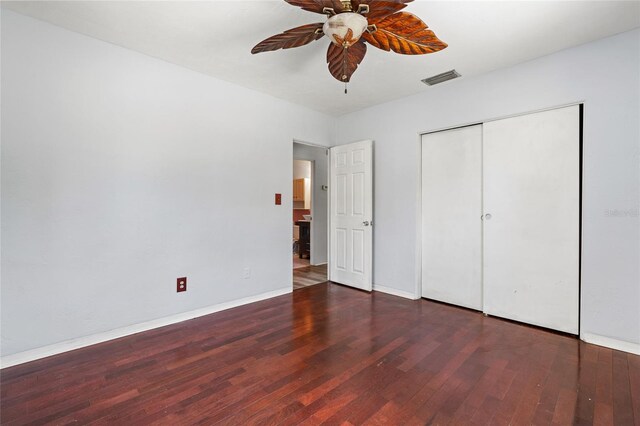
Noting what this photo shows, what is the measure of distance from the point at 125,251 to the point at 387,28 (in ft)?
8.80

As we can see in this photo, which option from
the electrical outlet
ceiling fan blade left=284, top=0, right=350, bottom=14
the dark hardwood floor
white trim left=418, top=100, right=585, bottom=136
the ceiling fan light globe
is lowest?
the dark hardwood floor

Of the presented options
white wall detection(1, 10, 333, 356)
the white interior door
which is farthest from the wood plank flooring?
white wall detection(1, 10, 333, 356)

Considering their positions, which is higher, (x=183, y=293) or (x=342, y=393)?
(x=183, y=293)

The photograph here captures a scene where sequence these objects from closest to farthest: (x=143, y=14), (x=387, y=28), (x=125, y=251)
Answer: (x=387, y=28) → (x=143, y=14) → (x=125, y=251)

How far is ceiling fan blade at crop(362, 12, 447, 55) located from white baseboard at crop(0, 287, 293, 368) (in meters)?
2.88

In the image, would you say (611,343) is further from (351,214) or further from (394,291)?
(351,214)

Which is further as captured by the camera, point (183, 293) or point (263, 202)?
point (263, 202)

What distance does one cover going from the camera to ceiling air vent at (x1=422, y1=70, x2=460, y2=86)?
3.02 meters

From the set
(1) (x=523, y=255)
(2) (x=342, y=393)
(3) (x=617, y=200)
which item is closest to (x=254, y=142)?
(2) (x=342, y=393)

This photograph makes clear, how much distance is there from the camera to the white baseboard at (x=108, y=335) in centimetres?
212

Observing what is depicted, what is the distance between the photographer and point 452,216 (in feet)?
11.2

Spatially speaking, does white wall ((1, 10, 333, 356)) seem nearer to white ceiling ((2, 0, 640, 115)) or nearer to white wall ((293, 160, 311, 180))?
white ceiling ((2, 0, 640, 115))

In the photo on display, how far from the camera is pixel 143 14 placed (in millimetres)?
2133

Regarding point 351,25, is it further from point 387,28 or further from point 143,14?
point 143,14
